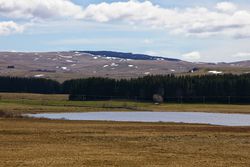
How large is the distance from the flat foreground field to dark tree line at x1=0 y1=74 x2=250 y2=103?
115m

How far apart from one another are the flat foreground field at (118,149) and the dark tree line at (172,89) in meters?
115

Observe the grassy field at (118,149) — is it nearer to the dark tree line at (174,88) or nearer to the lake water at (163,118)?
the lake water at (163,118)

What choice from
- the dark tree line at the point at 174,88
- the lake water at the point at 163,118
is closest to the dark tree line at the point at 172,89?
the dark tree line at the point at 174,88

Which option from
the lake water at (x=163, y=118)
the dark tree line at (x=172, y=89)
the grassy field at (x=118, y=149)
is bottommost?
the lake water at (x=163, y=118)

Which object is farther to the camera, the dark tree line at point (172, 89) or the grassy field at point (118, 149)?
the dark tree line at point (172, 89)

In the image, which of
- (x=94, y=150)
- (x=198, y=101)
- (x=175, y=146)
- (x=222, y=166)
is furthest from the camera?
(x=198, y=101)

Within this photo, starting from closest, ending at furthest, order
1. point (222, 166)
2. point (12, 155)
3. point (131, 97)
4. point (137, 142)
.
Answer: point (222, 166) → point (12, 155) → point (137, 142) → point (131, 97)

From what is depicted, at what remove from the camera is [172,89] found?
582 feet

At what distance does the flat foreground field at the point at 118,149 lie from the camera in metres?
33.2

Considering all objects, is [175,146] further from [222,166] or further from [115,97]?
[115,97]

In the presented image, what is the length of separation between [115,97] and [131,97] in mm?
5501

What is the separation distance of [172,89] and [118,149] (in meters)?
137

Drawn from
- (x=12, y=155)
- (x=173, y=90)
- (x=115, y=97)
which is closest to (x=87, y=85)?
(x=115, y=97)

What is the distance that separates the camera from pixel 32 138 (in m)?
49.2
